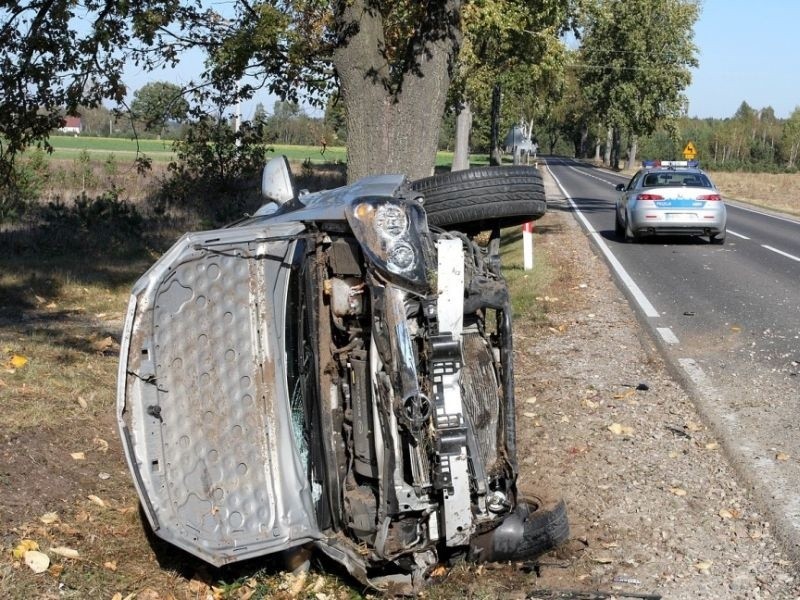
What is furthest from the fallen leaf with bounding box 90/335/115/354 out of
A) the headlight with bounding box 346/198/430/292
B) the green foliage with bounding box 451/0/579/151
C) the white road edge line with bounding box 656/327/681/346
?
the green foliage with bounding box 451/0/579/151

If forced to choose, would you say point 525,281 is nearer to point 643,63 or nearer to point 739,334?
point 739,334

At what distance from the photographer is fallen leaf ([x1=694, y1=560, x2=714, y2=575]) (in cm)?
476

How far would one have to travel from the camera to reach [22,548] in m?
4.82

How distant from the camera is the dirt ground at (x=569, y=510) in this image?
464 centimetres

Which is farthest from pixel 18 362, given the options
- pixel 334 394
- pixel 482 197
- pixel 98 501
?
pixel 334 394

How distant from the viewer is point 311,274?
4.48 m

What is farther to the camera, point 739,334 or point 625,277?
point 625,277

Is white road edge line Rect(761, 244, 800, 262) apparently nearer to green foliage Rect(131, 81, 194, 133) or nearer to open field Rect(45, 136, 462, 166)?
green foliage Rect(131, 81, 194, 133)

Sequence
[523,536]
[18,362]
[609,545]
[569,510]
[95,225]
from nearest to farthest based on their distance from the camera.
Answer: [523,536]
[609,545]
[569,510]
[18,362]
[95,225]

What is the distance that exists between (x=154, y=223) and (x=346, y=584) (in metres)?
18.7

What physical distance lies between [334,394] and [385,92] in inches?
236

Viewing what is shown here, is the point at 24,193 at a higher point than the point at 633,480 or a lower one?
higher

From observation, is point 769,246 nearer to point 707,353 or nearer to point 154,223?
point 707,353

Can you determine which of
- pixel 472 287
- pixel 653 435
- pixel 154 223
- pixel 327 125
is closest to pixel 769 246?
pixel 327 125
